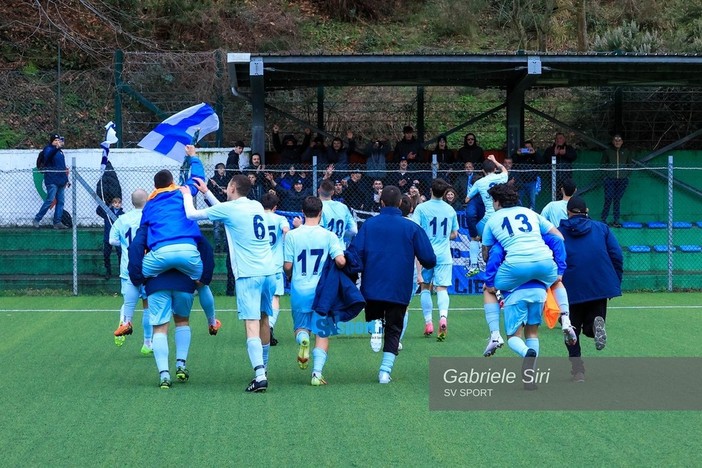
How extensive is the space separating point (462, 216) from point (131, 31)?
45.8 ft

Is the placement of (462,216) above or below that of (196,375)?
above

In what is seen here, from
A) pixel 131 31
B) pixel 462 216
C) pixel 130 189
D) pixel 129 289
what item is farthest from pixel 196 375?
pixel 131 31

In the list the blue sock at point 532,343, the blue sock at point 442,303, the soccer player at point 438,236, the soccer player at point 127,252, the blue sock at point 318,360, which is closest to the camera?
the blue sock at point 532,343

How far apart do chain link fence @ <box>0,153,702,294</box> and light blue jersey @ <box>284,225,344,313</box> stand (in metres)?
8.56

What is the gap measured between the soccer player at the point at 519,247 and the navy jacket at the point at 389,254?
0.72 m

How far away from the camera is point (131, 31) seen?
29.6 metres

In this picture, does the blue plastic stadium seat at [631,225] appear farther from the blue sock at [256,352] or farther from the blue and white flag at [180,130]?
the blue sock at [256,352]

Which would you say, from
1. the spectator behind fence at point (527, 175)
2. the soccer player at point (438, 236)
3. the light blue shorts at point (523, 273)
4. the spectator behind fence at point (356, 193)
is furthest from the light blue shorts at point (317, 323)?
the spectator behind fence at point (527, 175)

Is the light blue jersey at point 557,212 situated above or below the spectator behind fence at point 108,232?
above

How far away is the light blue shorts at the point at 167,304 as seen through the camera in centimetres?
968

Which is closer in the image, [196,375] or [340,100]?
[196,375]

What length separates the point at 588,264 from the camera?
387 inches

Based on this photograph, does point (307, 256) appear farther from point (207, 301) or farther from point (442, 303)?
point (442, 303)

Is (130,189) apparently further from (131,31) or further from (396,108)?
(131,31)
